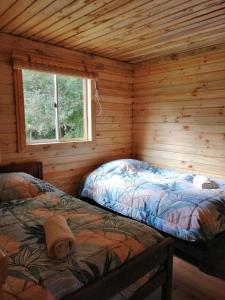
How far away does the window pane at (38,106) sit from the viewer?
9.50ft

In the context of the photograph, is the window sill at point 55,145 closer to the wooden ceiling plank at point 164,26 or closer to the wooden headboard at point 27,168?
the wooden headboard at point 27,168

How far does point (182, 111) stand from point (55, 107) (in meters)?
1.80

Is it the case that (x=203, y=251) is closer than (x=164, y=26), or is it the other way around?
(x=203, y=251)

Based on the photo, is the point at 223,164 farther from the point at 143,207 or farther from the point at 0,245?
the point at 0,245

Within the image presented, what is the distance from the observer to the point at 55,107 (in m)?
3.13

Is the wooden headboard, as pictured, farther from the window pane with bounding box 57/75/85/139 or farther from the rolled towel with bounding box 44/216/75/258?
the rolled towel with bounding box 44/216/75/258

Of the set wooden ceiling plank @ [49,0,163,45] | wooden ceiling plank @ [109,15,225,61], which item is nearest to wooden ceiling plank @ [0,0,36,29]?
wooden ceiling plank @ [49,0,163,45]

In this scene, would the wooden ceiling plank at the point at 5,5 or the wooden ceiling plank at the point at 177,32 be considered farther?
the wooden ceiling plank at the point at 177,32

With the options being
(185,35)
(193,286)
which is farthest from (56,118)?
(193,286)

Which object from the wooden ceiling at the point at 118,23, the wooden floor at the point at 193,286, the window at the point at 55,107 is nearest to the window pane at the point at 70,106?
the window at the point at 55,107

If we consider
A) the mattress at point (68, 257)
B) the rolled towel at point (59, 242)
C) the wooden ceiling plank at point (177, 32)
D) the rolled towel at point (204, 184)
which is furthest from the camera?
the rolled towel at point (204, 184)

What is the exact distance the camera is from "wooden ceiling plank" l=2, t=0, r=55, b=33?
6.43ft

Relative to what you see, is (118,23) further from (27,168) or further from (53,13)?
(27,168)

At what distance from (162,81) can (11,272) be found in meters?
3.25
